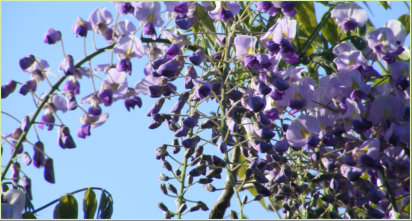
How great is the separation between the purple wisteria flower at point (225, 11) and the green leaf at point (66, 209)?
60 centimetres

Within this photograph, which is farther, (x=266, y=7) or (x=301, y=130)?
(x=266, y=7)

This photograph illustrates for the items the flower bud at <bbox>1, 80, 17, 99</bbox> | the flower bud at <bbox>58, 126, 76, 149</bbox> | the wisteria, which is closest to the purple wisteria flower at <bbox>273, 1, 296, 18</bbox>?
the wisteria

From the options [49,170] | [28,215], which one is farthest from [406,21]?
[28,215]

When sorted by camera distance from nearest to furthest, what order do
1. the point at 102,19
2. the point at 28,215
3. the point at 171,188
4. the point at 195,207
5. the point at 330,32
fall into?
1. the point at 28,215
2. the point at 195,207
3. the point at 171,188
4. the point at 102,19
5. the point at 330,32

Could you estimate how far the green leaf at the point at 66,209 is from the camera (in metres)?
1.53

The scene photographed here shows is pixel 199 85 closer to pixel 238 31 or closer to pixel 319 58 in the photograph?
pixel 238 31

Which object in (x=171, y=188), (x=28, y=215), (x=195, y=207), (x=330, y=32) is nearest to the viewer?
(x=28, y=215)

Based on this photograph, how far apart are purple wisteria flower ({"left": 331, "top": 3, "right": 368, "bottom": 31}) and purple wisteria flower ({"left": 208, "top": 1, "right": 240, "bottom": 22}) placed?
0.33 m

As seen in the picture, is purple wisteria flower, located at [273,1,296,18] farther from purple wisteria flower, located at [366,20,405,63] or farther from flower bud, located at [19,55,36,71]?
flower bud, located at [19,55,36,71]

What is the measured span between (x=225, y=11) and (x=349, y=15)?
1.34 ft

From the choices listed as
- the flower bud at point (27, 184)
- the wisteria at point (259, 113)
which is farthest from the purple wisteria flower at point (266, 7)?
the flower bud at point (27, 184)

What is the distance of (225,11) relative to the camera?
1659 millimetres

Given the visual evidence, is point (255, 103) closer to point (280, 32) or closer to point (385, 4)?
point (280, 32)

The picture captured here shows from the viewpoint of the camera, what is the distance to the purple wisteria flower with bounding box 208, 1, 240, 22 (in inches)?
65.4
